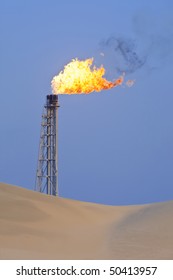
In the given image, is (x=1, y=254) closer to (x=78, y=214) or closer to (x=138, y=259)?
(x=138, y=259)

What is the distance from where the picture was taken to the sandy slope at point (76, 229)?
602 inches

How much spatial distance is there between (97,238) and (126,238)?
0.89m

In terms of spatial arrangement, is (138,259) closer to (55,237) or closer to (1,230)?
(55,237)

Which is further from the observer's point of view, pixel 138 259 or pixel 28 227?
pixel 28 227

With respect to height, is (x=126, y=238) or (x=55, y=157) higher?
(x=55, y=157)

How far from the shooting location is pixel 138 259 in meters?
14.6

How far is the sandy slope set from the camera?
602 inches

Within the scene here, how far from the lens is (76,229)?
62.4 ft
